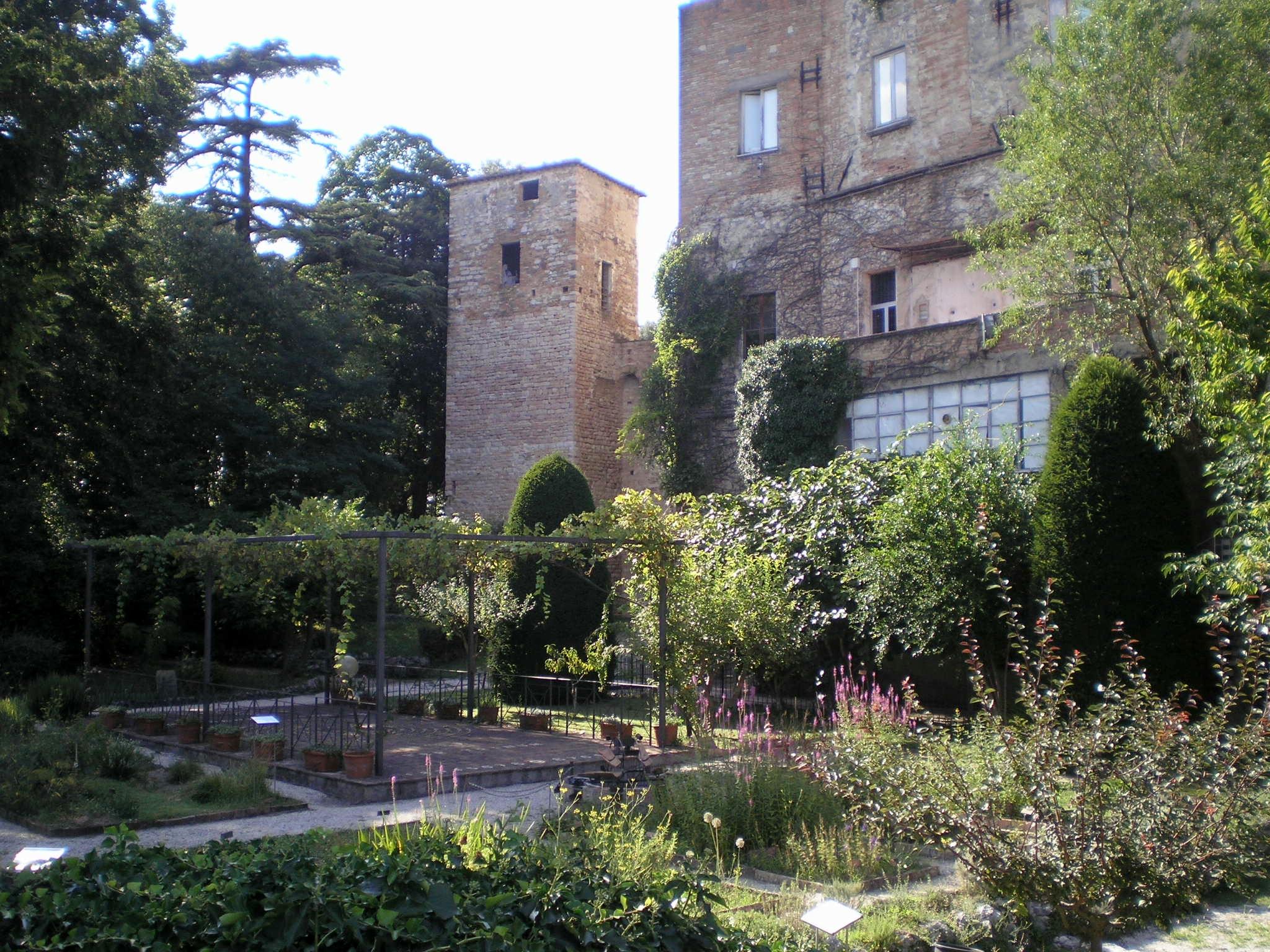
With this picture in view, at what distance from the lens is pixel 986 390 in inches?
605

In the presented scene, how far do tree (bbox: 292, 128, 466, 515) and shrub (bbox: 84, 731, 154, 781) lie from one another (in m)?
15.7

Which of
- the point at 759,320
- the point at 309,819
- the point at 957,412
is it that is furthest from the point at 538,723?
the point at 759,320

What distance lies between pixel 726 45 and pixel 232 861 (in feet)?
66.1

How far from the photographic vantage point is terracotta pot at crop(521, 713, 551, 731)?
1263 centimetres

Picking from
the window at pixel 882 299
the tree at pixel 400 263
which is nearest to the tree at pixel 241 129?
the tree at pixel 400 263

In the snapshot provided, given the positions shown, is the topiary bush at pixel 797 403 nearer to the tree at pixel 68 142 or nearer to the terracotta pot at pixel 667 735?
the terracotta pot at pixel 667 735

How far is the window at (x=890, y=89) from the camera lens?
19328 millimetres

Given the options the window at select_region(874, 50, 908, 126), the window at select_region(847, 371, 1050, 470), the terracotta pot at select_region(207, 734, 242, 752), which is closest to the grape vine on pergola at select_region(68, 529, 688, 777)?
the terracotta pot at select_region(207, 734, 242, 752)

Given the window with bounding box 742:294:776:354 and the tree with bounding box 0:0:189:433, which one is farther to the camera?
the window with bounding box 742:294:776:354

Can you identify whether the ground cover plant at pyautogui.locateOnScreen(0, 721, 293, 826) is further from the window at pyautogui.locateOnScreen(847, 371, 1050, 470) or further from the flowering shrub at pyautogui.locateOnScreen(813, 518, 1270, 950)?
the window at pyautogui.locateOnScreen(847, 371, 1050, 470)

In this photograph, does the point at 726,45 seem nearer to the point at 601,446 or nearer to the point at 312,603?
the point at 601,446

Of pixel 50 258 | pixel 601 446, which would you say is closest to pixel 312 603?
pixel 50 258

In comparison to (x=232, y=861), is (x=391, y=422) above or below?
above

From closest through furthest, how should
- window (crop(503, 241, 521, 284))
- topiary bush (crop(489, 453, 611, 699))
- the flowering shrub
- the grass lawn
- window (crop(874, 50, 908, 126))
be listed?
the flowering shrub, the grass lawn, topiary bush (crop(489, 453, 611, 699)), window (crop(874, 50, 908, 126)), window (crop(503, 241, 521, 284))
